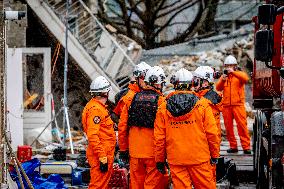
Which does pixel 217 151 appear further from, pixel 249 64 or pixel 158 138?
pixel 249 64

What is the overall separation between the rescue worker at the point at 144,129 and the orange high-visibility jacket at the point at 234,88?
18.2 feet

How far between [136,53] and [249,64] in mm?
4519

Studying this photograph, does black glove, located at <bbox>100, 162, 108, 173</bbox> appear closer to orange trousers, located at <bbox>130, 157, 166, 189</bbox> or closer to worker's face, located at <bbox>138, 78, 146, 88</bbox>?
orange trousers, located at <bbox>130, 157, 166, 189</bbox>

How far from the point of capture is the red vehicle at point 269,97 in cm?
917

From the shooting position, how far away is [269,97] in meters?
13.4

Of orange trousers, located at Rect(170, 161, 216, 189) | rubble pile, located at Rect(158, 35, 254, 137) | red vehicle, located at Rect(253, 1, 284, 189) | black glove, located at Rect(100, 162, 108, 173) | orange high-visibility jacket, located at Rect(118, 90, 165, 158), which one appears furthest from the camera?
rubble pile, located at Rect(158, 35, 254, 137)

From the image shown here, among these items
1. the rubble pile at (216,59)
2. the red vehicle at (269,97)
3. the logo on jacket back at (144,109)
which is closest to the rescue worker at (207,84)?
the red vehicle at (269,97)

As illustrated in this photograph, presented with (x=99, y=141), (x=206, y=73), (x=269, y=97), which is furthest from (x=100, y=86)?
(x=269, y=97)

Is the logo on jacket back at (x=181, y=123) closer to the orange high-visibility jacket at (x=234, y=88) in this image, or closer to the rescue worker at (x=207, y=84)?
the rescue worker at (x=207, y=84)

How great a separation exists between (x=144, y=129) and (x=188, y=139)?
1.27 meters

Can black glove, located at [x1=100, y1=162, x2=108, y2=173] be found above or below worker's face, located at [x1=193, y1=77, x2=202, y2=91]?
below

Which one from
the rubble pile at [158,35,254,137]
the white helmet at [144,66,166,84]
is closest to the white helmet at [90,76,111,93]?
the white helmet at [144,66,166,84]

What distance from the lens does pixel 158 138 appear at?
10.0m

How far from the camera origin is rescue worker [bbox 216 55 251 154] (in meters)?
16.4
